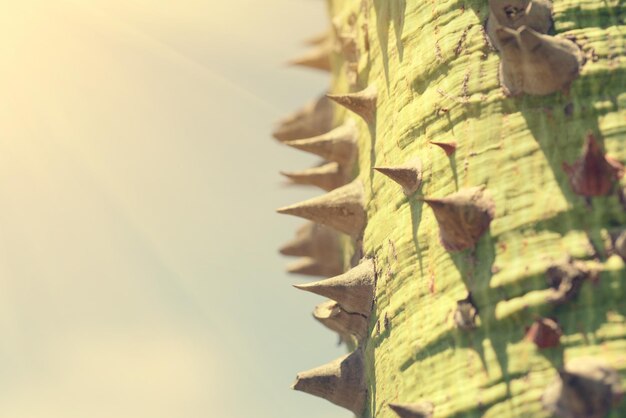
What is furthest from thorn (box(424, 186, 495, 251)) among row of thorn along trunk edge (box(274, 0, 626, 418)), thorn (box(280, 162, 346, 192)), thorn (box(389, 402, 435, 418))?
thorn (box(280, 162, 346, 192))

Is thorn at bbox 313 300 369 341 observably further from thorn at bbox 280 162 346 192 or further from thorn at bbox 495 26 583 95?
→ thorn at bbox 495 26 583 95

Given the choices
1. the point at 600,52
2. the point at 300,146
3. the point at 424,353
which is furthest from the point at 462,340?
the point at 300,146

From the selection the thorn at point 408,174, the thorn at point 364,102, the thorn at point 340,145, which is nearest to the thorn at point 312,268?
the thorn at point 340,145

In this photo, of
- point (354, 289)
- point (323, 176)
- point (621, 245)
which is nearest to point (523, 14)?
point (621, 245)

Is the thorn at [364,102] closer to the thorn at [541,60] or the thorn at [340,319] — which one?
the thorn at [340,319]

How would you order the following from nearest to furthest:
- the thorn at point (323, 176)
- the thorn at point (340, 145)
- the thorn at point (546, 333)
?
the thorn at point (546, 333), the thorn at point (340, 145), the thorn at point (323, 176)

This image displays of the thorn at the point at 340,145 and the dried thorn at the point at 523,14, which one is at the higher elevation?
the thorn at the point at 340,145

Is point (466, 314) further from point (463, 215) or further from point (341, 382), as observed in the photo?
point (341, 382)

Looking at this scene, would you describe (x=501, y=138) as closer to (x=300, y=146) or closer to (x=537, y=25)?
(x=537, y=25)
